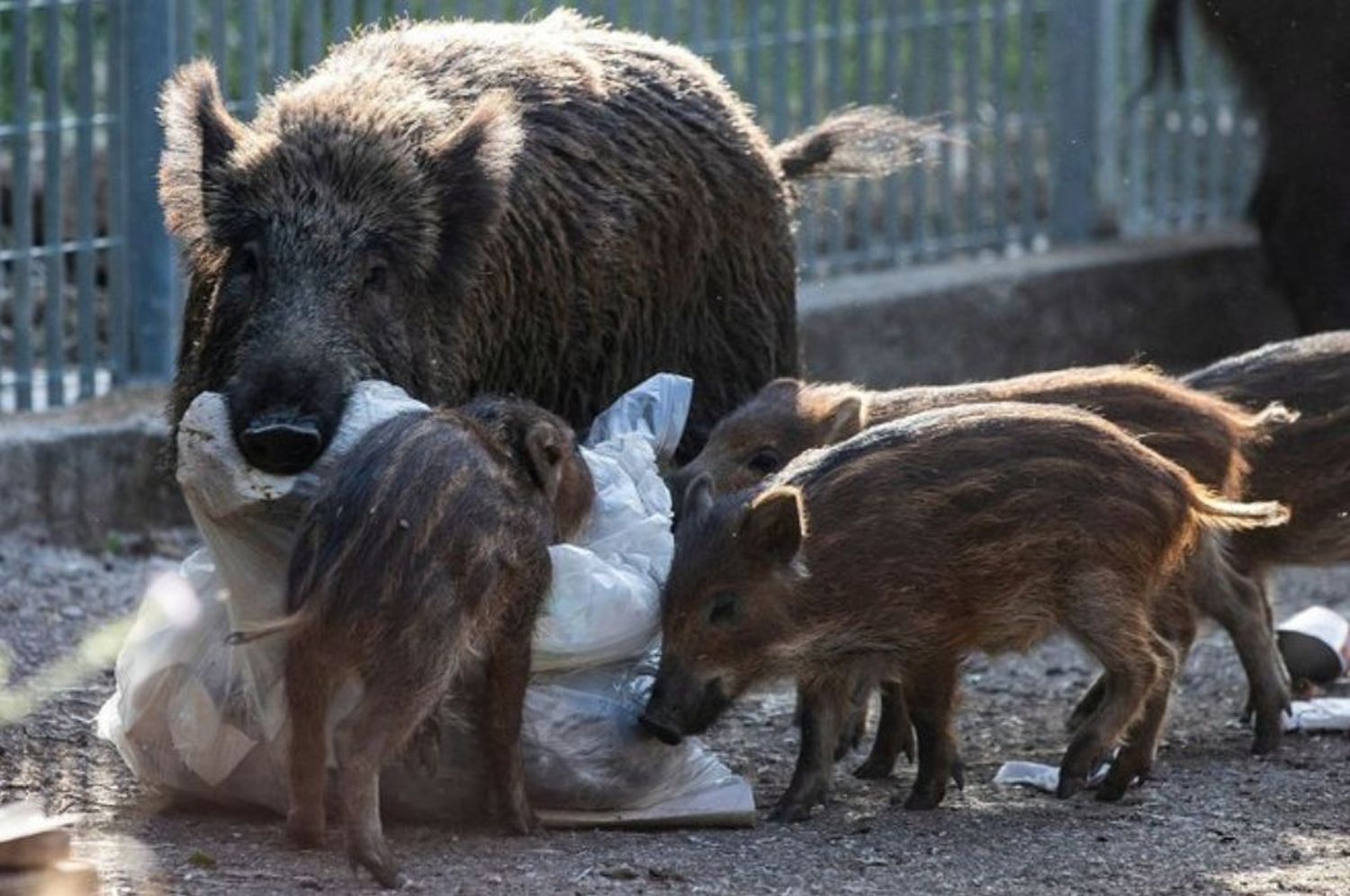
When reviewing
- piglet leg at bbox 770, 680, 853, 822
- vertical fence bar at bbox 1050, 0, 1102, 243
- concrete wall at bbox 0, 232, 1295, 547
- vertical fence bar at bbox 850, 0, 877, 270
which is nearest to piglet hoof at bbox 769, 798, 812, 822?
piglet leg at bbox 770, 680, 853, 822

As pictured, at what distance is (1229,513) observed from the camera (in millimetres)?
5766

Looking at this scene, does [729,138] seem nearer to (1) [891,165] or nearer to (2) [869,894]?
(1) [891,165]

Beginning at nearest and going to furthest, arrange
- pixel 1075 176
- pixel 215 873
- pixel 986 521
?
1. pixel 215 873
2. pixel 986 521
3. pixel 1075 176

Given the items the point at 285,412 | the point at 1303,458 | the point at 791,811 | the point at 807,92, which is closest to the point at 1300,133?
the point at 807,92

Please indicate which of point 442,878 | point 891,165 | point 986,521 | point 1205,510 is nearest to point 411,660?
point 442,878

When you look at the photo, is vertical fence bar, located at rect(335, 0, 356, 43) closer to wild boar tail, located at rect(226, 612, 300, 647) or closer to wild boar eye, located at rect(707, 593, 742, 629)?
wild boar eye, located at rect(707, 593, 742, 629)

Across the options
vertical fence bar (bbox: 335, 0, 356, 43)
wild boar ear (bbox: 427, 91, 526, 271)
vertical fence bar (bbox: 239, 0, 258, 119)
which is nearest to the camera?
wild boar ear (bbox: 427, 91, 526, 271)

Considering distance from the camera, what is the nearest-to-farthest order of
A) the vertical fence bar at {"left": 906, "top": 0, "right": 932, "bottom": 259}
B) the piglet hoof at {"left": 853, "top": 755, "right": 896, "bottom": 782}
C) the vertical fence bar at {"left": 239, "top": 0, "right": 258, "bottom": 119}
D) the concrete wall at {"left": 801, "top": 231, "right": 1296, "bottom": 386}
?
1. the piglet hoof at {"left": 853, "top": 755, "right": 896, "bottom": 782}
2. the vertical fence bar at {"left": 239, "top": 0, "right": 258, "bottom": 119}
3. the concrete wall at {"left": 801, "top": 231, "right": 1296, "bottom": 386}
4. the vertical fence bar at {"left": 906, "top": 0, "right": 932, "bottom": 259}

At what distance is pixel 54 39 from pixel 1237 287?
16.9 ft

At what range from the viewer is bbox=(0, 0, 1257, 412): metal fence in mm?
7949

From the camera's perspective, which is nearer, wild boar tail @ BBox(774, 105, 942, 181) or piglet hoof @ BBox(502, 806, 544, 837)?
piglet hoof @ BBox(502, 806, 544, 837)

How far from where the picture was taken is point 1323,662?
6.98 m

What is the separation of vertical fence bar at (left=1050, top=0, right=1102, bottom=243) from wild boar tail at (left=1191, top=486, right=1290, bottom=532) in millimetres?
4979

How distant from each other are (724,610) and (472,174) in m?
1.06
